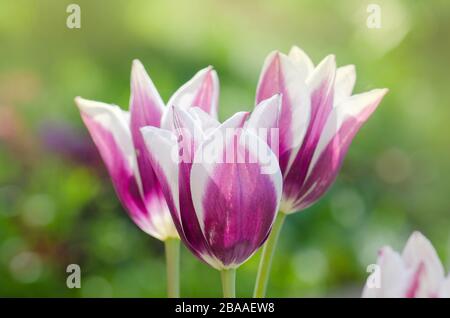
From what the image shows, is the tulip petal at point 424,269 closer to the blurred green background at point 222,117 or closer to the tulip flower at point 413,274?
the tulip flower at point 413,274

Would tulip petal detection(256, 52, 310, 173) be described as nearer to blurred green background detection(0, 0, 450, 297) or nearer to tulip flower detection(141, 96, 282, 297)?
tulip flower detection(141, 96, 282, 297)

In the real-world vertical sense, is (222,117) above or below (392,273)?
above

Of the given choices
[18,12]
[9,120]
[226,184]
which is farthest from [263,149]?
[9,120]

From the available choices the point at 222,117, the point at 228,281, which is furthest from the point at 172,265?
the point at 222,117

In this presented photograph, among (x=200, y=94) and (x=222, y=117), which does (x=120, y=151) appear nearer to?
(x=200, y=94)

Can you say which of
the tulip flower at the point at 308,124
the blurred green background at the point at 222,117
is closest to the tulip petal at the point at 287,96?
the tulip flower at the point at 308,124

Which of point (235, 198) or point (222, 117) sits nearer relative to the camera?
point (235, 198)

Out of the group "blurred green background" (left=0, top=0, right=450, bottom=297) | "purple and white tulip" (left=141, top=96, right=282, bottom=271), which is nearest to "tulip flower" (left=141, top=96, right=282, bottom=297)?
"purple and white tulip" (left=141, top=96, right=282, bottom=271)
